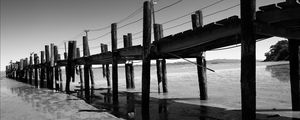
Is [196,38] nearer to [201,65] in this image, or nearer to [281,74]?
[201,65]

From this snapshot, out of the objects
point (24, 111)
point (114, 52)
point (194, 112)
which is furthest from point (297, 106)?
point (24, 111)

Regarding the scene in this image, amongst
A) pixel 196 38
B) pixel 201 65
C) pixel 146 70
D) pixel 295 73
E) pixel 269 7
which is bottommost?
pixel 295 73

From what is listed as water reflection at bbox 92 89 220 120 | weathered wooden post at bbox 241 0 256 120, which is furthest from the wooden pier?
water reflection at bbox 92 89 220 120

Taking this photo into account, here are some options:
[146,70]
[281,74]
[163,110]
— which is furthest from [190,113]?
[281,74]

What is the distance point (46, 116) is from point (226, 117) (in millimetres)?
7060

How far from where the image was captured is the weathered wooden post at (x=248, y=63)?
18.4 ft

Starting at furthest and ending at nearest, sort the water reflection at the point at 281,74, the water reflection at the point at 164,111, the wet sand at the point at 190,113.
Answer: the water reflection at the point at 281,74
the water reflection at the point at 164,111
the wet sand at the point at 190,113

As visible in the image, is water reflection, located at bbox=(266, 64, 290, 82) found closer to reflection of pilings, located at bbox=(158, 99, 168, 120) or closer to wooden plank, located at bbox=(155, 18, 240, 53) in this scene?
reflection of pilings, located at bbox=(158, 99, 168, 120)

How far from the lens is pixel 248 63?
223 inches

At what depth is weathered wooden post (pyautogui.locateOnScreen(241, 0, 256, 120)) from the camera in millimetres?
5609

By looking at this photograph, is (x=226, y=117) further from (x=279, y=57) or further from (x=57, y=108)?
(x=279, y=57)

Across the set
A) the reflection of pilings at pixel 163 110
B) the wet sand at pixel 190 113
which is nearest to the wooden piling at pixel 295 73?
the wet sand at pixel 190 113

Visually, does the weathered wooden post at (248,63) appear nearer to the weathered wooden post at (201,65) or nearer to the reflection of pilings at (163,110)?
the reflection of pilings at (163,110)

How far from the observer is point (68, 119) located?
32.0 feet
